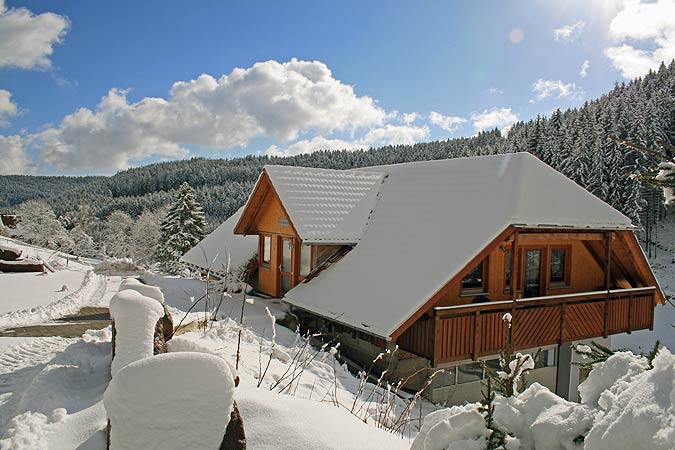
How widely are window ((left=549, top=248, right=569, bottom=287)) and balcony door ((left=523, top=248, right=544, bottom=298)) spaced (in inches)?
22.9

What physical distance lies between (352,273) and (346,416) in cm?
701

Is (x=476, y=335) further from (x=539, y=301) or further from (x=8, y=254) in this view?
(x=8, y=254)

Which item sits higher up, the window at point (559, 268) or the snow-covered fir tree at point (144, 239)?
the window at point (559, 268)

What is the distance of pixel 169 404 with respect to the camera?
3.06 m

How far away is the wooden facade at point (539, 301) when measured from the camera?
30.8 feet

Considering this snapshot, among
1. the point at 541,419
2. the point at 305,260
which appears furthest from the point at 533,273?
the point at 541,419

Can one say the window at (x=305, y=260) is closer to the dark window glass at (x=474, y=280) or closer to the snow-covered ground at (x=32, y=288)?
the dark window glass at (x=474, y=280)

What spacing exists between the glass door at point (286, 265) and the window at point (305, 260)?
43cm

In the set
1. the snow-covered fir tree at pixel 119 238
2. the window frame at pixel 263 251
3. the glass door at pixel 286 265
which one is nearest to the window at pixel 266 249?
the window frame at pixel 263 251

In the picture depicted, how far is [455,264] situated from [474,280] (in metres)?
1.79


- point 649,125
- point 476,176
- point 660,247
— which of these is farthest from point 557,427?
point 660,247

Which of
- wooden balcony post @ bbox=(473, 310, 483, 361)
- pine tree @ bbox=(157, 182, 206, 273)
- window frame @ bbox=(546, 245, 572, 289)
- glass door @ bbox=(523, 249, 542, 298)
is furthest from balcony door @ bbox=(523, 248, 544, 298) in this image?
pine tree @ bbox=(157, 182, 206, 273)

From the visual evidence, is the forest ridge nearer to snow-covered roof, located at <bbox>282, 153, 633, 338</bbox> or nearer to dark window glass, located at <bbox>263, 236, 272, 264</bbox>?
snow-covered roof, located at <bbox>282, 153, 633, 338</bbox>

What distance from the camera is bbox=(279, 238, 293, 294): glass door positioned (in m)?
13.7
